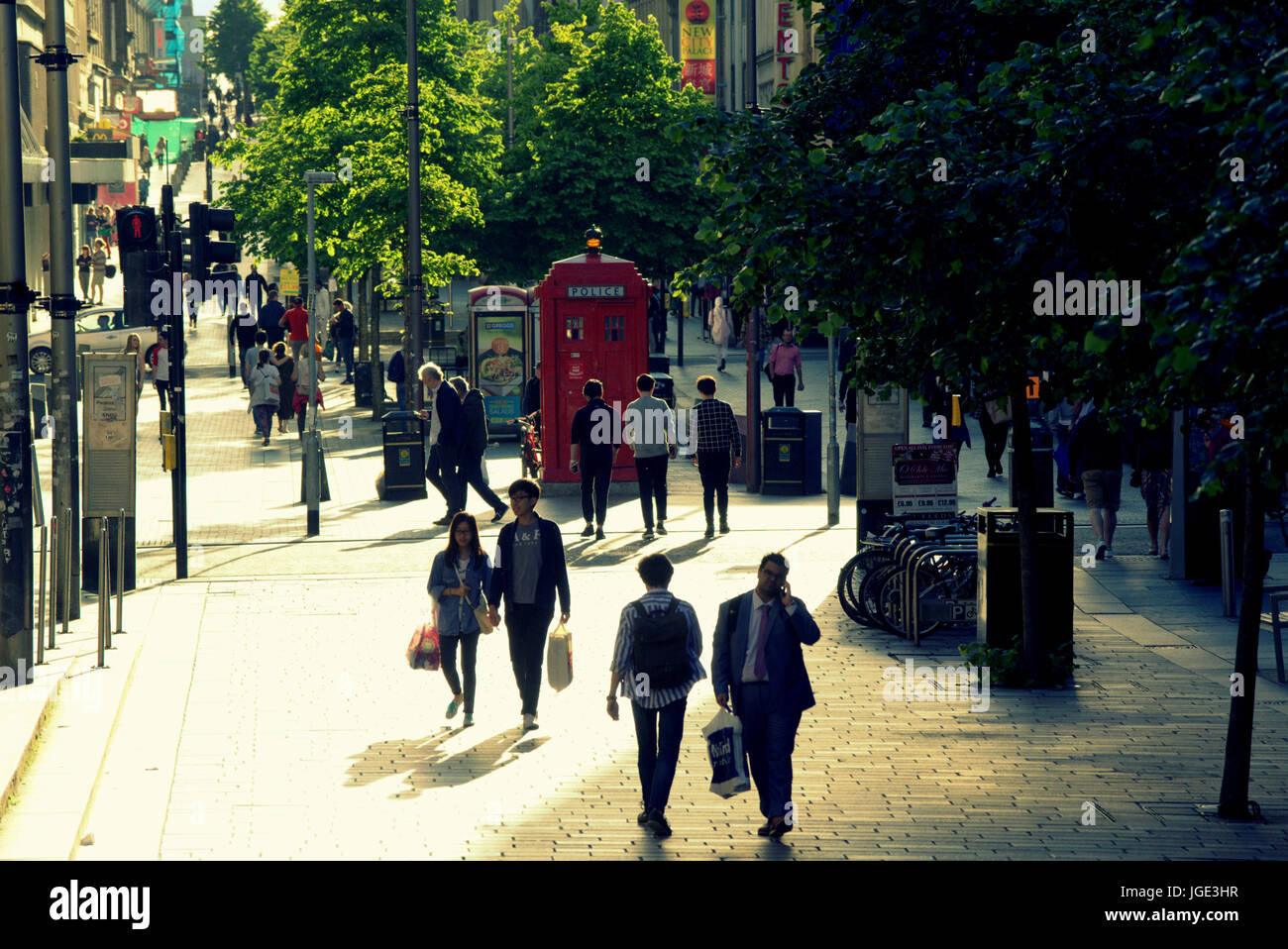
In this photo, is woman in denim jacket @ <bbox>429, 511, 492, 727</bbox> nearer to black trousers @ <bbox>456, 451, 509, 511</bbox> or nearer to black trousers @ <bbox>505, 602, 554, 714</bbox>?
black trousers @ <bbox>505, 602, 554, 714</bbox>

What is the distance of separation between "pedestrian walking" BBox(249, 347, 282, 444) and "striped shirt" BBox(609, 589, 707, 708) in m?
19.7

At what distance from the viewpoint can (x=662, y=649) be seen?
9156 millimetres

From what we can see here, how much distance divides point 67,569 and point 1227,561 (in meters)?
9.76

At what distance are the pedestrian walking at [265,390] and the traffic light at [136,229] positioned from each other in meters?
11.5

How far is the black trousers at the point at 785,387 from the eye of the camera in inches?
1180

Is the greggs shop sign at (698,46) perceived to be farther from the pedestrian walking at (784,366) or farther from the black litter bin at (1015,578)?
the black litter bin at (1015,578)

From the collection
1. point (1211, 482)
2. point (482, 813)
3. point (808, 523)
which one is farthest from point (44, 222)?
point (1211, 482)

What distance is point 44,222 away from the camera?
57.6 m

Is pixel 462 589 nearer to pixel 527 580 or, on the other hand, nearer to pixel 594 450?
pixel 527 580

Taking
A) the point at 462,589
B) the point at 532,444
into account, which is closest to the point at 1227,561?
the point at 462,589

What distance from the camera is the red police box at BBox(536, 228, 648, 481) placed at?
22906 mm

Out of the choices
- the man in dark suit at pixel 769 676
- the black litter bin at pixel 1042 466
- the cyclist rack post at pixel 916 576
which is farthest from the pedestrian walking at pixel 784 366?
the man in dark suit at pixel 769 676

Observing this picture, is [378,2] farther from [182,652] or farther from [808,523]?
[182,652]

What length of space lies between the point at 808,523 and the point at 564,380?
4303 mm
